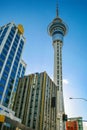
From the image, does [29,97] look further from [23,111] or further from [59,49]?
[59,49]

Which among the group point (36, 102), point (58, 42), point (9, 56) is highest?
point (58, 42)

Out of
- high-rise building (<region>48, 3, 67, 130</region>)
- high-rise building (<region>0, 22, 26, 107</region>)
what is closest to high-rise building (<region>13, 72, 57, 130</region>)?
high-rise building (<region>0, 22, 26, 107</region>)

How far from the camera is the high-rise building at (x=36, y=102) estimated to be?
2536 inches

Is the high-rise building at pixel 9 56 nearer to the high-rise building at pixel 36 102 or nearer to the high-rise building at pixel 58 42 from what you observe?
the high-rise building at pixel 36 102

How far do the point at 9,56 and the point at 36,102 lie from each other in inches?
1295

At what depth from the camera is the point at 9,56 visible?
87312mm

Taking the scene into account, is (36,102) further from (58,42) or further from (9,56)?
(58,42)

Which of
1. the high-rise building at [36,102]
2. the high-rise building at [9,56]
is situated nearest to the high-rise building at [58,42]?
the high-rise building at [36,102]

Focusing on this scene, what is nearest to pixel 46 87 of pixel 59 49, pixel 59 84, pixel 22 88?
pixel 22 88

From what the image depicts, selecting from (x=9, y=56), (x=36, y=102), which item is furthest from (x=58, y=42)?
(x=36, y=102)

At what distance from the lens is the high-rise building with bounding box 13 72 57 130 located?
64.4 m

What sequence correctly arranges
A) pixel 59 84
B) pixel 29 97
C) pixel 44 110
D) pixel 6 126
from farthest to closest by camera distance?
pixel 59 84
pixel 29 97
pixel 44 110
pixel 6 126

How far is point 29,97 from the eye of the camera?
241 feet

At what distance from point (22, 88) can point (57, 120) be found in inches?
972
